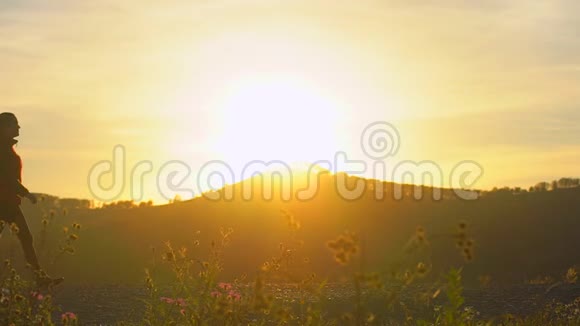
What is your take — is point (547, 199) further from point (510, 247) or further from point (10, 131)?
point (10, 131)

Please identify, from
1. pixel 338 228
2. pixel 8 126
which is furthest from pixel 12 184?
pixel 338 228

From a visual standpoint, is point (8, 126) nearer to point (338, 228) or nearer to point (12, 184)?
point (12, 184)

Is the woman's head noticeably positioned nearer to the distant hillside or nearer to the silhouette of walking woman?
the silhouette of walking woman

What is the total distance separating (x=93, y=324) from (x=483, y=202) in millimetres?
35623

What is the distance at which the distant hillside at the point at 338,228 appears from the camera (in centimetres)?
3644

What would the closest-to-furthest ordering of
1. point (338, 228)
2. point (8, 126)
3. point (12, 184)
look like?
point (12, 184), point (8, 126), point (338, 228)

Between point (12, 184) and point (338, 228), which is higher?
point (338, 228)

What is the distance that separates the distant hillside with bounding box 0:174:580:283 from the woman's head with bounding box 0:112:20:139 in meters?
23.0

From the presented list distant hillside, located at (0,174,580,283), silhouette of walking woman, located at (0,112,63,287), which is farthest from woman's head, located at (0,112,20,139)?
distant hillside, located at (0,174,580,283)

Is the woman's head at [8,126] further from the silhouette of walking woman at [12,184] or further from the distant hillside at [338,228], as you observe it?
the distant hillside at [338,228]

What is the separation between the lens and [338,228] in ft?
139

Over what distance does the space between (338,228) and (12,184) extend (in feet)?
108

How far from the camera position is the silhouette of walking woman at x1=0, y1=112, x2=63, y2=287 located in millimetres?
9922

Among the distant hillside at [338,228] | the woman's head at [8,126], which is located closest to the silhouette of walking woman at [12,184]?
the woman's head at [8,126]
